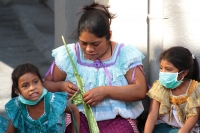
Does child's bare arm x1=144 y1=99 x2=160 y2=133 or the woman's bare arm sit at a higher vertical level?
the woman's bare arm

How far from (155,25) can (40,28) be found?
4.23 metres

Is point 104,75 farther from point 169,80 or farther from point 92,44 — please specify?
point 169,80

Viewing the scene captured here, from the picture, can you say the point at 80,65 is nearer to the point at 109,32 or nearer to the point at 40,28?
the point at 109,32

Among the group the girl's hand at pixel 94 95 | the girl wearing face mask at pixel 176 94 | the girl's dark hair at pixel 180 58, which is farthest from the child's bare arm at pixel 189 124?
the girl's hand at pixel 94 95

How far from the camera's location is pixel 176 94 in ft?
11.9

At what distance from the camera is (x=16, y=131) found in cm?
346

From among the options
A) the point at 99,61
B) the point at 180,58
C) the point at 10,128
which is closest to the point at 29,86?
the point at 10,128

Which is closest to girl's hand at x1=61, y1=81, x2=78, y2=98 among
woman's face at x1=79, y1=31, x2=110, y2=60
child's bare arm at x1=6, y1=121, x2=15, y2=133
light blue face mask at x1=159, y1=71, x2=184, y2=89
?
woman's face at x1=79, y1=31, x2=110, y2=60

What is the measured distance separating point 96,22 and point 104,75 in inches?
16.3

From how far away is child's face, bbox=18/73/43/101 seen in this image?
10.7ft

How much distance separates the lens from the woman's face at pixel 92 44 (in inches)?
138

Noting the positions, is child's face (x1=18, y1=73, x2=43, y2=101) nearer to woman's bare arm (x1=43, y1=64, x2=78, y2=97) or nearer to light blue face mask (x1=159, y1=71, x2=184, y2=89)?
woman's bare arm (x1=43, y1=64, x2=78, y2=97)

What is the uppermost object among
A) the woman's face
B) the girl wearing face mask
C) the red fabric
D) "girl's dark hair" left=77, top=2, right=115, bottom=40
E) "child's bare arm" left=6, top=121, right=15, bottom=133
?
"girl's dark hair" left=77, top=2, right=115, bottom=40

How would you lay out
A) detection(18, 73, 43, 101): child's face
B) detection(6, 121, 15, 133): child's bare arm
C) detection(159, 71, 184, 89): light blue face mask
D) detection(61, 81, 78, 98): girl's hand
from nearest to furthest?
detection(18, 73, 43, 101): child's face, detection(6, 121, 15, 133): child's bare arm, detection(159, 71, 184, 89): light blue face mask, detection(61, 81, 78, 98): girl's hand
